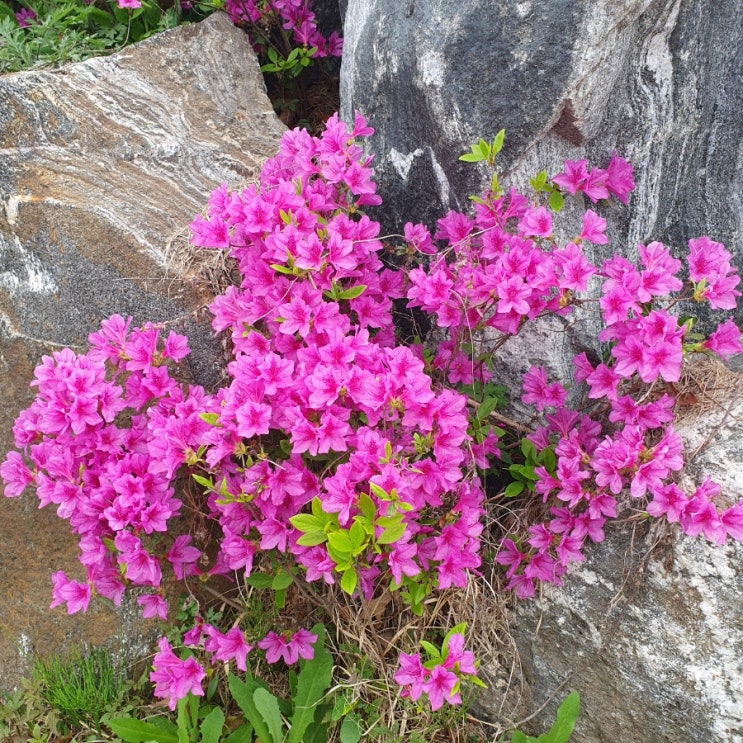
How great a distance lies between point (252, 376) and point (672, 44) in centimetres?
172

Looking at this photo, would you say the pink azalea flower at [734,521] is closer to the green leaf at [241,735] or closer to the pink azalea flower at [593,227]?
the pink azalea flower at [593,227]

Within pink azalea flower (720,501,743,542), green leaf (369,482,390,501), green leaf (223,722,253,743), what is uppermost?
green leaf (369,482,390,501)

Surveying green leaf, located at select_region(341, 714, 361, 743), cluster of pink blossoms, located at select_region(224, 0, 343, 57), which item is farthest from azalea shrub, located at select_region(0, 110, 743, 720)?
cluster of pink blossoms, located at select_region(224, 0, 343, 57)

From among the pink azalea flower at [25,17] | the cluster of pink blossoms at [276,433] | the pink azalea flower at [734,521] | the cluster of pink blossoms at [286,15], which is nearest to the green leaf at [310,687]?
the cluster of pink blossoms at [276,433]

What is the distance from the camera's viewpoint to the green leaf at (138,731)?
2.10 m

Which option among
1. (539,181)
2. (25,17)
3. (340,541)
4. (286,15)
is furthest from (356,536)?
(25,17)

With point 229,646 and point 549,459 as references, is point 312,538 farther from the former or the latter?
point 549,459

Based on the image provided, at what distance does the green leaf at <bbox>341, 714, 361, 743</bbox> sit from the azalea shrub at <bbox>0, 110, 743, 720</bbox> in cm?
25

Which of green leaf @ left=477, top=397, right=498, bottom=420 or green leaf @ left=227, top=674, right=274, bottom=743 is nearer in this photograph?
green leaf @ left=227, top=674, right=274, bottom=743

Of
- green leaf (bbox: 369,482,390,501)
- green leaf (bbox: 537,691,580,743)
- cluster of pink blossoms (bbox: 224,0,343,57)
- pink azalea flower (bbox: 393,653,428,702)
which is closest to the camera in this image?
green leaf (bbox: 369,482,390,501)

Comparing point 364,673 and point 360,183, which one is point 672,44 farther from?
point 364,673

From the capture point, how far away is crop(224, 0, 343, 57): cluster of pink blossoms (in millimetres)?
3432

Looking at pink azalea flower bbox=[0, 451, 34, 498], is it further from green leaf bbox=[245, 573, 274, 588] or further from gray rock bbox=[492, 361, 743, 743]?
gray rock bbox=[492, 361, 743, 743]

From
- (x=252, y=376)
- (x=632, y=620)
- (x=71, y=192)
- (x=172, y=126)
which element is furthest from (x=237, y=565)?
(x=172, y=126)
